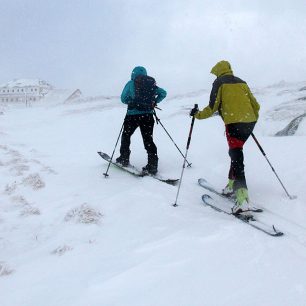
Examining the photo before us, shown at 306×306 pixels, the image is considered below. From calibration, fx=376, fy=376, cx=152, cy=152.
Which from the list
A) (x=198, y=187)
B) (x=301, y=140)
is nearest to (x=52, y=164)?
(x=198, y=187)

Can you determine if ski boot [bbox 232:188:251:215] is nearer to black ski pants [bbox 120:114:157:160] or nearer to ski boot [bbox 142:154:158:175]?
ski boot [bbox 142:154:158:175]

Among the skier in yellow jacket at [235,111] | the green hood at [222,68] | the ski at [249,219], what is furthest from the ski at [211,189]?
the green hood at [222,68]

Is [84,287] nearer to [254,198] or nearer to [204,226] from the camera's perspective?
[204,226]

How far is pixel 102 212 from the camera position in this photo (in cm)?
708

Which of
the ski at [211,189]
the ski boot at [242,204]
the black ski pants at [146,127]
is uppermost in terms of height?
the black ski pants at [146,127]

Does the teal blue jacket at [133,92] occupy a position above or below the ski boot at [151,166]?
above

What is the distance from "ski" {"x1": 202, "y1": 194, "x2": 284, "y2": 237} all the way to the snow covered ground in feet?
0.43

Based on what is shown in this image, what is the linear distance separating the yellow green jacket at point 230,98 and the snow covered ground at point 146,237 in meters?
1.82

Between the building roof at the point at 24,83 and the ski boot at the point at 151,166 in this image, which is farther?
the building roof at the point at 24,83

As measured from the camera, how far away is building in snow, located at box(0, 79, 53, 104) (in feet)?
403

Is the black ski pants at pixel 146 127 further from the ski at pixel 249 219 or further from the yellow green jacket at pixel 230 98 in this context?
the yellow green jacket at pixel 230 98

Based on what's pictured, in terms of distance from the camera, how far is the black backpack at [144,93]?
382 inches

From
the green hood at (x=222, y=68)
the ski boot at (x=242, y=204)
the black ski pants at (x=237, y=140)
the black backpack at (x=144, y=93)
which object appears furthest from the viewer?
the black backpack at (x=144, y=93)

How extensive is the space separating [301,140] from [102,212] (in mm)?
6920
